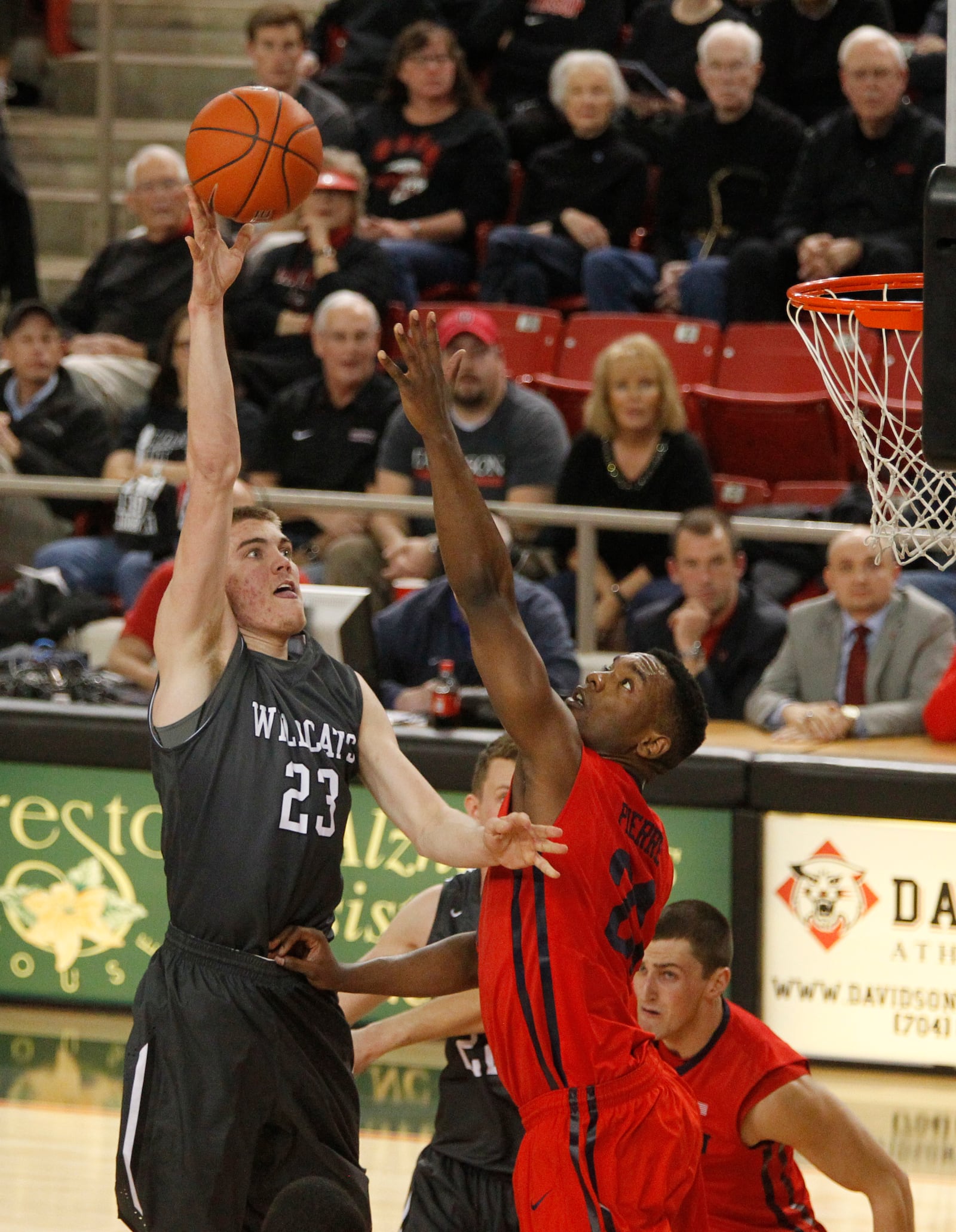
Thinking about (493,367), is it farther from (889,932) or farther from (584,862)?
(584,862)

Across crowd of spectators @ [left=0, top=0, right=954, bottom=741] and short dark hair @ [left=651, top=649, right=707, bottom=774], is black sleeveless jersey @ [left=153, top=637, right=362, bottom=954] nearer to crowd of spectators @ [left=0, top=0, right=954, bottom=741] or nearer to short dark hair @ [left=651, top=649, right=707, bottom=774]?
short dark hair @ [left=651, top=649, right=707, bottom=774]

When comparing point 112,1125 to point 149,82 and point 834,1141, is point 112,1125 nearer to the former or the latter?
point 834,1141

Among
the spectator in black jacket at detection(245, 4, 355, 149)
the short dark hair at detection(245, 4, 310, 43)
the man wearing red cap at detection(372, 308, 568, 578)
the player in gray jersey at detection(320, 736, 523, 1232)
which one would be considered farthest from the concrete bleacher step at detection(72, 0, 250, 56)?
the player in gray jersey at detection(320, 736, 523, 1232)

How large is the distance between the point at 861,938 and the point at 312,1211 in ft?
12.0

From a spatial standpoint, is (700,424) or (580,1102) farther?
(700,424)

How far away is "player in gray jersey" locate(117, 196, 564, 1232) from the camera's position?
3.88 meters

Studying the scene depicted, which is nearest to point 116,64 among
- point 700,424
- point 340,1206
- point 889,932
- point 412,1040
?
point 700,424

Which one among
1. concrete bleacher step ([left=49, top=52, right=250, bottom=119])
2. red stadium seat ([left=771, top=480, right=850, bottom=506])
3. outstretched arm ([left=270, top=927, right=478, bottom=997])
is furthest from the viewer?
concrete bleacher step ([left=49, top=52, right=250, bottom=119])

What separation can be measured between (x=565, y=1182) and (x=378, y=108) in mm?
7972


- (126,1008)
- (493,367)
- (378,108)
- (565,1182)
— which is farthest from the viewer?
(378,108)

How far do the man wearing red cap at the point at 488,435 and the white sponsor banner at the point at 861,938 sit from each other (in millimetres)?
2085

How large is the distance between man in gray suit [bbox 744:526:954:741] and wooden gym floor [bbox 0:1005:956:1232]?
1235 mm

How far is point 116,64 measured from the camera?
12.7m

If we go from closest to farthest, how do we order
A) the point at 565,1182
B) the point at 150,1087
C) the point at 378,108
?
1. the point at 565,1182
2. the point at 150,1087
3. the point at 378,108
